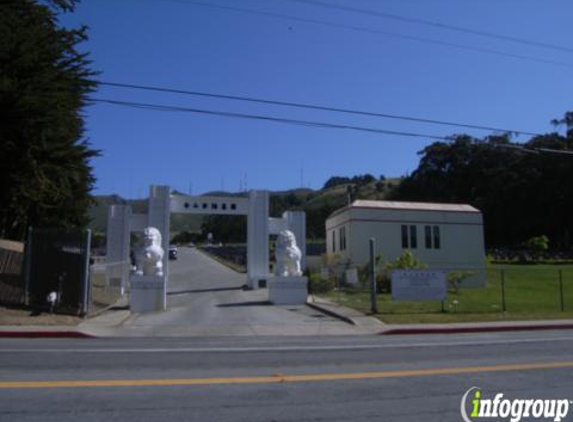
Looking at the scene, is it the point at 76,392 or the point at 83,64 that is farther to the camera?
the point at 83,64

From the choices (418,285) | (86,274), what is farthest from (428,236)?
(86,274)

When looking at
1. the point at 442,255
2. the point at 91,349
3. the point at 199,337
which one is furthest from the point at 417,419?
the point at 442,255

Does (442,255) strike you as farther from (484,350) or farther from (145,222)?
(484,350)

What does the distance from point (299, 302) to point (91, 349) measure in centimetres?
1242

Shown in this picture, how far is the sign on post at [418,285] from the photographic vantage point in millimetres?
20047

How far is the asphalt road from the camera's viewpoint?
20.4 ft

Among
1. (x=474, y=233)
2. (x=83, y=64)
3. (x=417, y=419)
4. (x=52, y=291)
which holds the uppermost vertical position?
(x=83, y=64)

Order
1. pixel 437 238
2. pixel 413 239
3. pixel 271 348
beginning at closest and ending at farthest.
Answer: pixel 271 348, pixel 413 239, pixel 437 238

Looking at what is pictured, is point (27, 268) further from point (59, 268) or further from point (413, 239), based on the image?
point (413, 239)

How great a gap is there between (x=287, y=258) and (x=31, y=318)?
10.4 m

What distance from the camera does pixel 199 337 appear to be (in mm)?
13883

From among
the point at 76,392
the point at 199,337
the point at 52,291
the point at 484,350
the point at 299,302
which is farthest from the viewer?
the point at 299,302

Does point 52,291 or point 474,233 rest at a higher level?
point 474,233

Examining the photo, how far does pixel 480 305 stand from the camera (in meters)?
22.4
